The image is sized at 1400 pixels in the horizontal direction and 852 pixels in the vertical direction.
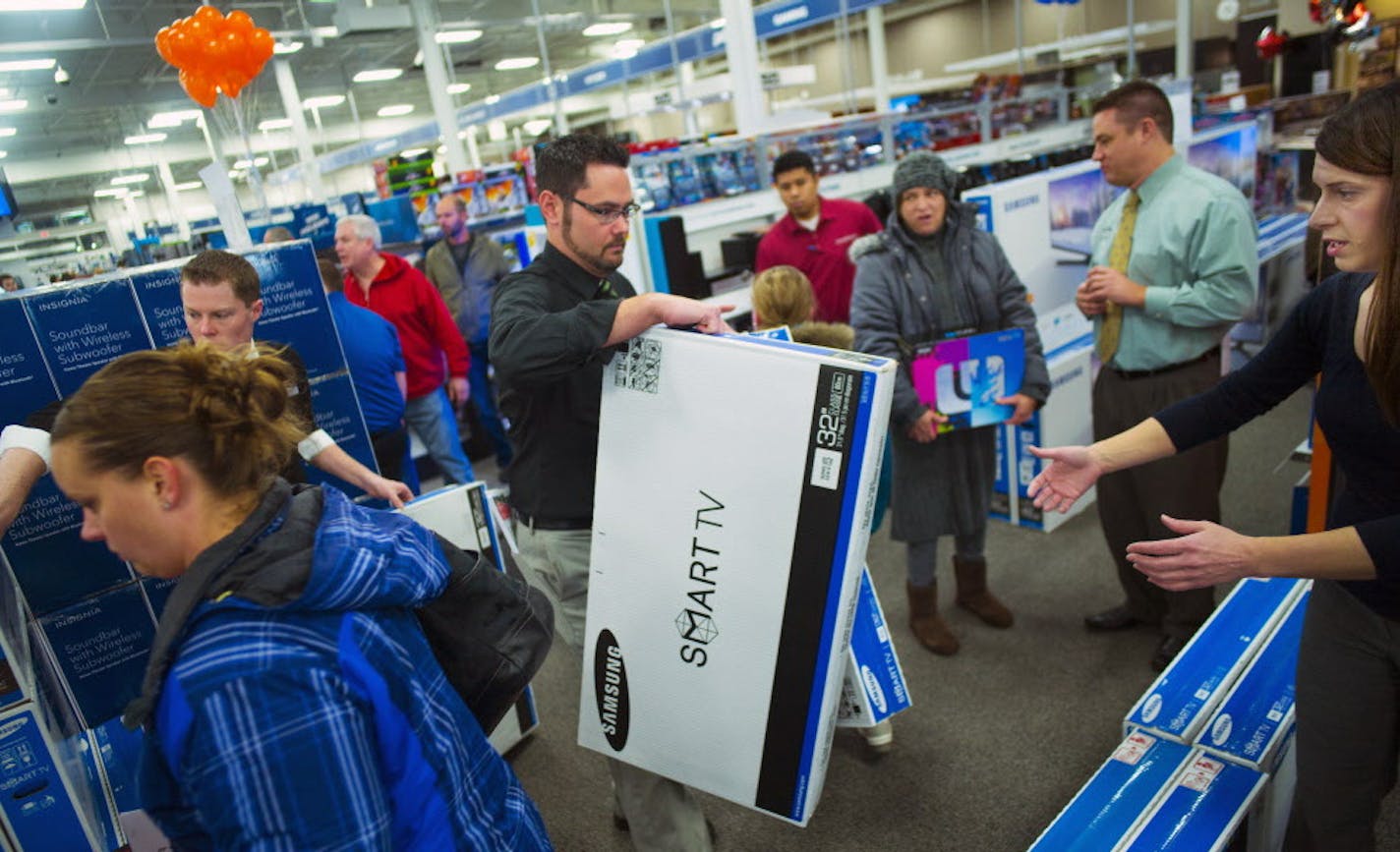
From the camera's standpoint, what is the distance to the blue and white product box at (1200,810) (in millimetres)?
1462

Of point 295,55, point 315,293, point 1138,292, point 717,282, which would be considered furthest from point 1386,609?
point 295,55

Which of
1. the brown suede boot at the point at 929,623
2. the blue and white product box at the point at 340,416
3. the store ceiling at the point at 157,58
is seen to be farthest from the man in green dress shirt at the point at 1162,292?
the store ceiling at the point at 157,58

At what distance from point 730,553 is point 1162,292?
154 centimetres

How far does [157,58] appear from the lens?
10750mm

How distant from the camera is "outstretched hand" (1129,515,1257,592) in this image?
1134mm

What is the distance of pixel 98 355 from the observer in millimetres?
1832

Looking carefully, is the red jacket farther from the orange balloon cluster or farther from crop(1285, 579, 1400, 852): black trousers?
crop(1285, 579, 1400, 852): black trousers

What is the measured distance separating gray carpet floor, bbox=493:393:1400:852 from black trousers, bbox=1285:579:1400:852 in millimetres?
672

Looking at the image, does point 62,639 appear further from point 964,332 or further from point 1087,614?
point 1087,614

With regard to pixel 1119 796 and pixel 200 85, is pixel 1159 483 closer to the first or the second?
pixel 1119 796

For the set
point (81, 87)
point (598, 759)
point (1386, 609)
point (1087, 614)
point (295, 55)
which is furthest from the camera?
point (295, 55)

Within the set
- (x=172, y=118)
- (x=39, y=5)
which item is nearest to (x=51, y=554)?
(x=39, y=5)

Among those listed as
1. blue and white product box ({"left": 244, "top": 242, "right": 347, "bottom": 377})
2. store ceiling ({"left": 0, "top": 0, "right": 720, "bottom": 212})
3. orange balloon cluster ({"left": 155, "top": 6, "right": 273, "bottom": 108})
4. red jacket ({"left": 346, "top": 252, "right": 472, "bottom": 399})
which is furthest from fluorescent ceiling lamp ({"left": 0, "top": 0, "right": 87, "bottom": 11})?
blue and white product box ({"left": 244, "top": 242, "right": 347, "bottom": 377})

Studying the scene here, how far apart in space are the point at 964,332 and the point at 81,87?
1364cm
